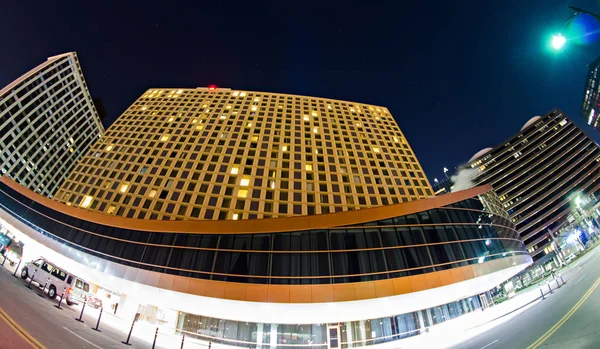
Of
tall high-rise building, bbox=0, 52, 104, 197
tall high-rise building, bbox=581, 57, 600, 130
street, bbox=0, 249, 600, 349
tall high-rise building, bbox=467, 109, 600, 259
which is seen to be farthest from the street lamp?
tall high-rise building, bbox=581, 57, 600, 130

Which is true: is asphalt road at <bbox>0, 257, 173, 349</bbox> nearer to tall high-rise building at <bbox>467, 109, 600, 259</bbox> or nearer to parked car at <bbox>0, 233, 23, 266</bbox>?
parked car at <bbox>0, 233, 23, 266</bbox>

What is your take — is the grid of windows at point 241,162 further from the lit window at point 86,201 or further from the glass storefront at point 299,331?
the glass storefront at point 299,331

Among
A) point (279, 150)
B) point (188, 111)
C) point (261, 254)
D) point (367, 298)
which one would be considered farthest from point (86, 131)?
point (367, 298)

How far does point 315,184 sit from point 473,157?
117809mm

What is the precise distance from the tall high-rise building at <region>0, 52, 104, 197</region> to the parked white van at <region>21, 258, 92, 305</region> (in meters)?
67.2

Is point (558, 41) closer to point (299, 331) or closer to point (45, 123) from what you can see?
point (299, 331)

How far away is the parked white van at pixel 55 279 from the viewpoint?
58.2ft

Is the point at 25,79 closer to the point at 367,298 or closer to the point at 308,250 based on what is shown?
the point at 308,250

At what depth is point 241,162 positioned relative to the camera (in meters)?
42.3

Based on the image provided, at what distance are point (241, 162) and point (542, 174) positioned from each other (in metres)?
113

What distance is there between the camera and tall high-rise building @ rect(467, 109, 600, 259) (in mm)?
87750

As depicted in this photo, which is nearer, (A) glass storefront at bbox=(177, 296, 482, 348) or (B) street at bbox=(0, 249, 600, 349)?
(B) street at bbox=(0, 249, 600, 349)

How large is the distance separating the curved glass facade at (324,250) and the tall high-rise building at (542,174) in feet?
285

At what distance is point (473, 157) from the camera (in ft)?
410
